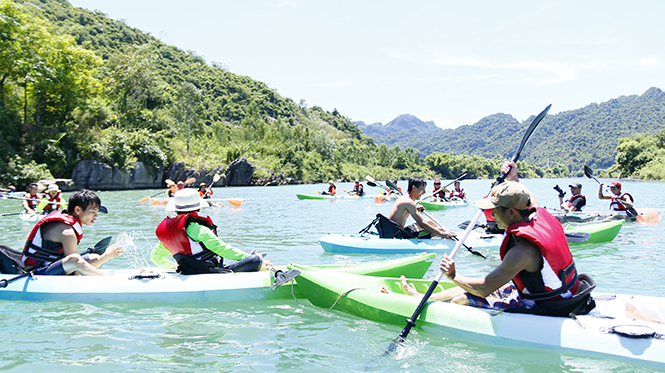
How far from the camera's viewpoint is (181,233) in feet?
14.0

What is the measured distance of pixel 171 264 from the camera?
518cm

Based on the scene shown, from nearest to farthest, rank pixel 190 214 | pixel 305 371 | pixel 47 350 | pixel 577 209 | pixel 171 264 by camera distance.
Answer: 1. pixel 305 371
2. pixel 47 350
3. pixel 190 214
4. pixel 171 264
5. pixel 577 209

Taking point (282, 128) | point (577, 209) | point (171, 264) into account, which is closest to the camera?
point (171, 264)

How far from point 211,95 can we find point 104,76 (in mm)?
49851

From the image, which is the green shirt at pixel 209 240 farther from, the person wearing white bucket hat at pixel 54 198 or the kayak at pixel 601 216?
the kayak at pixel 601 216

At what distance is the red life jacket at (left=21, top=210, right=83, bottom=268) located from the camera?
4316 millimetres

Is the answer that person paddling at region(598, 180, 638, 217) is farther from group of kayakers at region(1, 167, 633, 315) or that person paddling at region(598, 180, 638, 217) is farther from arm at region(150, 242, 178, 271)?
arm at region(150, 242, 178, 271)

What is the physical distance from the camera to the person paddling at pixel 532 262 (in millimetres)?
2879

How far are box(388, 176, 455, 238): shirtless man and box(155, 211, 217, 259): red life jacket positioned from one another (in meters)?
3.34

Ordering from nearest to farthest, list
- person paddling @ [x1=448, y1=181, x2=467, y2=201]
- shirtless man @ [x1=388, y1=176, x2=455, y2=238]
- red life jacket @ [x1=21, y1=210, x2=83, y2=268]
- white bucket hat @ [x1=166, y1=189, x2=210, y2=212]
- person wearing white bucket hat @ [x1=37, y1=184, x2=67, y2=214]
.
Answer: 1. white bucket hat @ [x1=166, y1=189, x2=210, y2=212]
2. red life jacket @ [x1=21, y1=210, x2=83, y2=268]
3. shirtless man @ [x1=388, y1=176, x2=455, y2=238]
4. person wearing white bucket hat @ [x1=37, y1=184, x2=67, y2=214]
5. person paddling @ [x1=448, y1=181, x2=467, y2=201]

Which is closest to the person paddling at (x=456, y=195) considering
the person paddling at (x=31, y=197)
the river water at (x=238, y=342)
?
the river water at (x=238, y=342)

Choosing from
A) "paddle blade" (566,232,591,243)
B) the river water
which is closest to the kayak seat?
the river water

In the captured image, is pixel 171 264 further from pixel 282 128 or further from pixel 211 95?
pixel 211 95

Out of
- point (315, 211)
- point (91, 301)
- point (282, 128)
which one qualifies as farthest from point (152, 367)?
point (282, 128)
